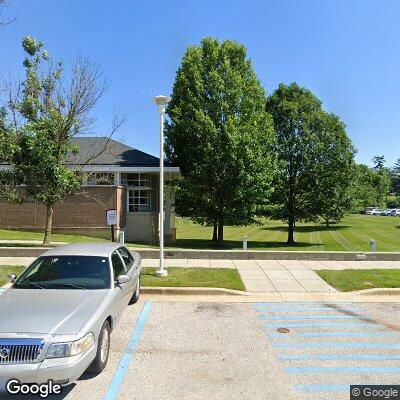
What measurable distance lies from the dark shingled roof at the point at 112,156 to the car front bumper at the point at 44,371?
20.3m

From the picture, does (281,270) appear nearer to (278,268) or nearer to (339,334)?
(278,268)

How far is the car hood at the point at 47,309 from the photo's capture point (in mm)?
4688

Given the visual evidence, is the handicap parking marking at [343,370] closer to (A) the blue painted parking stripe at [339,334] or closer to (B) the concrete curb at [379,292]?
(A) the blue painted parking stripe at [339,334]

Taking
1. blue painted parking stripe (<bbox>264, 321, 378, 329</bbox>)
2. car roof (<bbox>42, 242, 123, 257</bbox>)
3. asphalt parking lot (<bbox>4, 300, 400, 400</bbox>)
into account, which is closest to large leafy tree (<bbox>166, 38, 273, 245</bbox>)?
asphalt parking lot (<bbox>4, 300, 400, 400</bbox>)

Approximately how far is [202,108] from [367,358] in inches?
784

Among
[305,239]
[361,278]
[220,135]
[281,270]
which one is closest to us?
[361,278]

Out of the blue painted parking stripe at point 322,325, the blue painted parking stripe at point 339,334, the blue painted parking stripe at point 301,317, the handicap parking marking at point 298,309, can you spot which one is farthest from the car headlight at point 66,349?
the handicap parking marking at point 298,309

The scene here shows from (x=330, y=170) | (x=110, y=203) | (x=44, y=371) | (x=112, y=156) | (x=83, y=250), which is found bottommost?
(x=44, y=371)

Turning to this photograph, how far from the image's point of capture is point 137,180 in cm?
2634

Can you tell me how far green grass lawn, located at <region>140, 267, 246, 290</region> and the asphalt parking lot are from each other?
135 centimetres

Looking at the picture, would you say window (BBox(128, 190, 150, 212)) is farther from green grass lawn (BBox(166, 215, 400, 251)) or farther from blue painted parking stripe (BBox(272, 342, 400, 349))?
blue painted parking stripe (BBox(272, 342, 400, 349))

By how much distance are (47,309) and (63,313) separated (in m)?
0.25

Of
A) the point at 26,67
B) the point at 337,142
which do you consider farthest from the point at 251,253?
the point at 337,142

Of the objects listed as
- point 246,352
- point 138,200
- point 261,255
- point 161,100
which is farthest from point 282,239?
point 246,352
